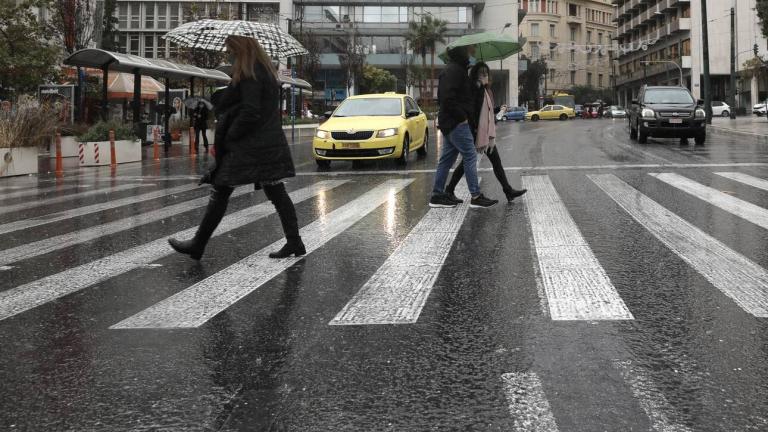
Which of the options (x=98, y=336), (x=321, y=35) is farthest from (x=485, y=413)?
(x=321, y=35)

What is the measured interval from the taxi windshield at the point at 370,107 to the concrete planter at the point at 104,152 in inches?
246

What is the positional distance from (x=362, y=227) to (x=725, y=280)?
365cm

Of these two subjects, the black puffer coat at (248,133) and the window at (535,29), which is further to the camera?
the window at (535,29)

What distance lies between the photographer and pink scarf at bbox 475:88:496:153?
9469 mm

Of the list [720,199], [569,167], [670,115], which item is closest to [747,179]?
[720,199]

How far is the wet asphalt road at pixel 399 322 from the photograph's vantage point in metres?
3.03

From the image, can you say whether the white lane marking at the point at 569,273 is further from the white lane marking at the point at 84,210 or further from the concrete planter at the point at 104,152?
the concrete planter at the point at 104,152

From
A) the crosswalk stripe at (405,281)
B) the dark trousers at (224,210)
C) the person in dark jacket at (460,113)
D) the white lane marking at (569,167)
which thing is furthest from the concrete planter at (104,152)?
the dark trousers at (224,210)

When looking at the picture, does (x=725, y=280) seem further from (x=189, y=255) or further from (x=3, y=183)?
(x=3, y=183)

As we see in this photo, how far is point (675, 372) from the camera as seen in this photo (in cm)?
338

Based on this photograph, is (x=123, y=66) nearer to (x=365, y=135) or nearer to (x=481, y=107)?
(x=365, y=135)

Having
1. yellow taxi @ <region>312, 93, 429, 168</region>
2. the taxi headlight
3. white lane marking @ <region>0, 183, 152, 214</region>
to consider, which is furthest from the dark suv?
white lane marking @ <region>0, 183, 152, 214</region>

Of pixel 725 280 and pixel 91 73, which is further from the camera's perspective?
pixel 91 73

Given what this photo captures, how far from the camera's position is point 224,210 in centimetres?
609
